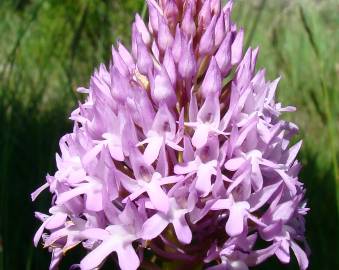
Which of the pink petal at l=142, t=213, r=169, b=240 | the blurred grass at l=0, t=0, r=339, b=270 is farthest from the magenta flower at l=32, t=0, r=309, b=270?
the blurred grass at l=0, t=0, r=339, b=270

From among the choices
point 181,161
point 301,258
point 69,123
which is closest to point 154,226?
point 181,161

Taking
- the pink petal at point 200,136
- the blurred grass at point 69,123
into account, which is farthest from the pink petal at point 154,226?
the blurred grass at point 69,123

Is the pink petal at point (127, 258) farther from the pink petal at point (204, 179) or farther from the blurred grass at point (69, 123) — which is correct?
the blurred grass at point (69, 123)

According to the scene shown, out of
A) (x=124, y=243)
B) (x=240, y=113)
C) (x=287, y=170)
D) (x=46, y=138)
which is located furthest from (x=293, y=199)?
(x=46, y=138)

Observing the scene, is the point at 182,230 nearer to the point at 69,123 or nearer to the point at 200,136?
the point at 200,136

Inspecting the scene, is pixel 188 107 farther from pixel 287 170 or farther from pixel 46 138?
pixel 46 138

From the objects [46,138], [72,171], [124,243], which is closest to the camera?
[124,243]

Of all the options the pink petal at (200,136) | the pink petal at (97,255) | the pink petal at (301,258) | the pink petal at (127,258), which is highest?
the pink petal at (200,136)

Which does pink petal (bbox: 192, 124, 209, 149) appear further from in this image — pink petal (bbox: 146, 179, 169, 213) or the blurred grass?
the blurred grass
